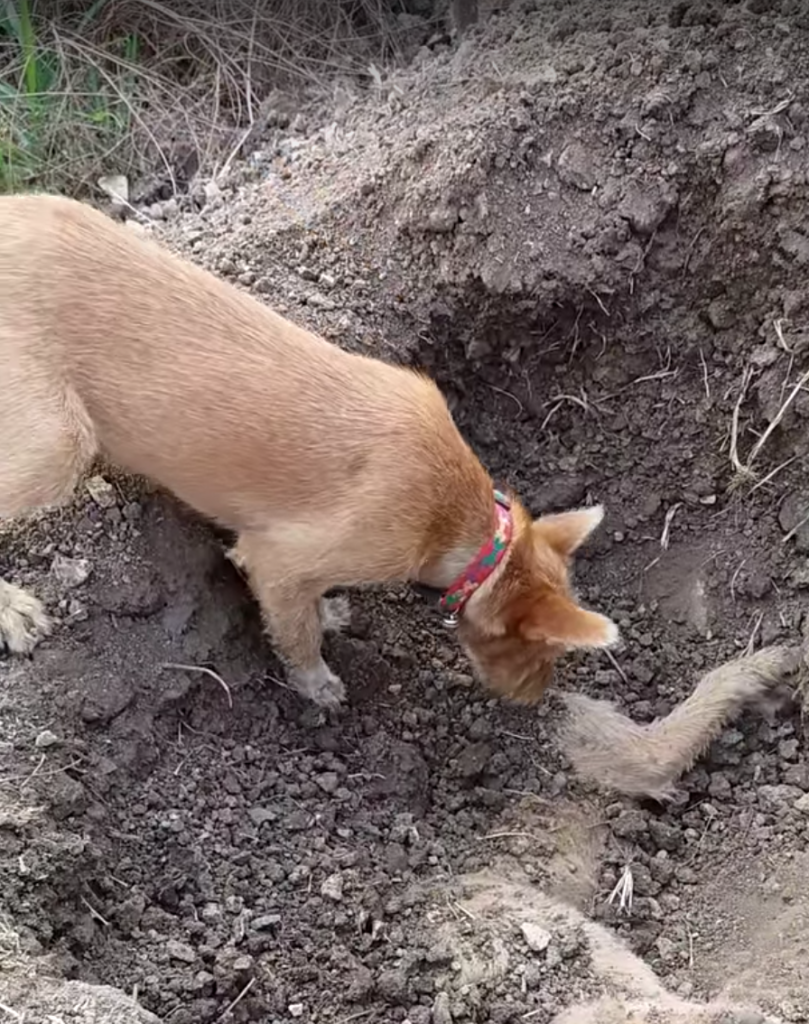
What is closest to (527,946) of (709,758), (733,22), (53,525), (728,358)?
(709,758)

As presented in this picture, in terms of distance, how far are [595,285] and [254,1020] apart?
3.14 m

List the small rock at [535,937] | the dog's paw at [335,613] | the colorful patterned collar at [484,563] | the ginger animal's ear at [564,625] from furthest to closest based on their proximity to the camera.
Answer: the dog's paw at [335,613]
the colorful patterned collar at [484,563]
the ginger animal's ear at [564,625]
the small rock at [535,937]

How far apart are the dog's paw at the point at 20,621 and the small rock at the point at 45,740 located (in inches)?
13.5

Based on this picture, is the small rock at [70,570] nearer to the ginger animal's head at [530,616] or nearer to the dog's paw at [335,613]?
the dog's paw at [335,613]

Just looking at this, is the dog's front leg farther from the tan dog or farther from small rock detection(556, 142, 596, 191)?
small rock detection(556, 142, 596, 191)

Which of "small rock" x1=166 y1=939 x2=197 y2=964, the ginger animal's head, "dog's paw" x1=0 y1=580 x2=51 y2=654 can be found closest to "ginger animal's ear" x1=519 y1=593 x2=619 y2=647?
the ginger animal's head

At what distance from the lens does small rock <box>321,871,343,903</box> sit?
12.6 ft

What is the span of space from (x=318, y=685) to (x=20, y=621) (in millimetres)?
1117

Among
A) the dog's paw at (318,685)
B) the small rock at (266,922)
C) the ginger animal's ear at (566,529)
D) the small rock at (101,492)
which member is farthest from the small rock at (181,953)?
the ginger animal's ear at (566,529)

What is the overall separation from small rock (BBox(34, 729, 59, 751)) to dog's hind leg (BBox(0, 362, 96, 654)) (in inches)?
13.6

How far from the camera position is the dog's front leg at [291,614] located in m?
4.18

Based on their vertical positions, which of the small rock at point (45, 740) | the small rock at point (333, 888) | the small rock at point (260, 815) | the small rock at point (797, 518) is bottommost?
the small rock at point (260, 815)

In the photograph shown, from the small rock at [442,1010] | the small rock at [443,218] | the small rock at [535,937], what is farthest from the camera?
the small rock at [443,218]

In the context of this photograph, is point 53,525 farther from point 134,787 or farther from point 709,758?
point 709,758
